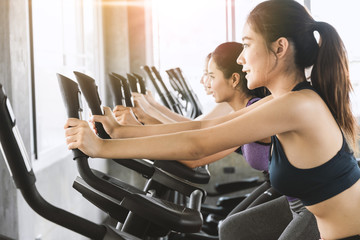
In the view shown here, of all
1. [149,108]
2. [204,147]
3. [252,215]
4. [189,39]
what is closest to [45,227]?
[149,108]

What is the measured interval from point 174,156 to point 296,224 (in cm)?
72

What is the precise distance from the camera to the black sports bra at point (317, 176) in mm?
1399

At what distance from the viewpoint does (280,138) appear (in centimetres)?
144

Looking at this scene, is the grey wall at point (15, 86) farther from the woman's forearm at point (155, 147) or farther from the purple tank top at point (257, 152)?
the purple tank top at point (257, 152)

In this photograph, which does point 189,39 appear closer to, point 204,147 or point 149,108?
point 149,108

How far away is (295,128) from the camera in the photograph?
136 cm

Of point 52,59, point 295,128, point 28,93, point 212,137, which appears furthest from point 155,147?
point 52,59

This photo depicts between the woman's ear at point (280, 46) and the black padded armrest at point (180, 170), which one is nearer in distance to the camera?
the woman's ear at point (280, 46)

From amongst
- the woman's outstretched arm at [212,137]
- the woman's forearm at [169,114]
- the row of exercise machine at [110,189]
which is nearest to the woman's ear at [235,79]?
the woman's forearm at [169,114]

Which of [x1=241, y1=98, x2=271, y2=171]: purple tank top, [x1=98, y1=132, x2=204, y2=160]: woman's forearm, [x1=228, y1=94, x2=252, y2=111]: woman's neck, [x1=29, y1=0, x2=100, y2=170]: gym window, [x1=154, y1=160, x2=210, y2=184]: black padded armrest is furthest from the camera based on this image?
[x1=29, y1=0, x2=100, y2=170]: gym window

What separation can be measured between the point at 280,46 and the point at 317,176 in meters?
0.39

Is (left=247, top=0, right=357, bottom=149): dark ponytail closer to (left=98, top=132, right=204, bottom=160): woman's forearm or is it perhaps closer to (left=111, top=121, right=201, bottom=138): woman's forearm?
(left=98, top=132, right=204, bottom=160): woman's forearm

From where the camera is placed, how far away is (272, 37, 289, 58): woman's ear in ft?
4.77

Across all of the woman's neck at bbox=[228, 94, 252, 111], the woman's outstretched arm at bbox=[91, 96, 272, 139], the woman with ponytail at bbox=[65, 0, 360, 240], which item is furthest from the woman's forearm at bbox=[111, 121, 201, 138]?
the woman's neck at bbox=[228, 94, 252, 111]
